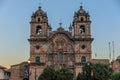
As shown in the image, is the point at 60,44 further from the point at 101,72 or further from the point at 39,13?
the point at 101,72

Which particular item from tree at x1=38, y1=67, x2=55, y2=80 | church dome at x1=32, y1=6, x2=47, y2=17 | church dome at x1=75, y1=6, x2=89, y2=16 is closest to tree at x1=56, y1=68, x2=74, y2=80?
tree at x1=38, y1=67, x2=55, y2=80

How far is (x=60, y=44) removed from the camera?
77000 millimetres

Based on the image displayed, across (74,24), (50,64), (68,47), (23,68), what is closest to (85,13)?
(74,24)

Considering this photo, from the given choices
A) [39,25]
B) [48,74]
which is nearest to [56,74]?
[48,74]

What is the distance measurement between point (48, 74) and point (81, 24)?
14.7 metres

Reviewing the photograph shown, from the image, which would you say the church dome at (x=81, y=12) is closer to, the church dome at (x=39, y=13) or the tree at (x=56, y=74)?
the church dome at (x=39, y=13)

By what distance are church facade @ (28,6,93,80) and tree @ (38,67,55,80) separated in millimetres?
5060

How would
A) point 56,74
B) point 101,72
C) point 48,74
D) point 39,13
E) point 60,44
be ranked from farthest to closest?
point 39,13 → point 60,44 → point 56,74 → point 48,74 → point 101,72

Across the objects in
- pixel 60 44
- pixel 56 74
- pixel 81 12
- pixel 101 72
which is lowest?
pixel 56 74

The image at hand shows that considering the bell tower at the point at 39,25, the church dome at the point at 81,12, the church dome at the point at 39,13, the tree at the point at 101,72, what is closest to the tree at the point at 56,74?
the tree at the point at 101,72

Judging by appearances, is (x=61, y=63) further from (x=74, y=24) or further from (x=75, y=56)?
(x=74, y=24)

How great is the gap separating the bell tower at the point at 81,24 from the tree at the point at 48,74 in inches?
432

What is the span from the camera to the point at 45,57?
76.2 m

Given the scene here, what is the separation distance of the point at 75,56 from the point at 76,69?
294cm
